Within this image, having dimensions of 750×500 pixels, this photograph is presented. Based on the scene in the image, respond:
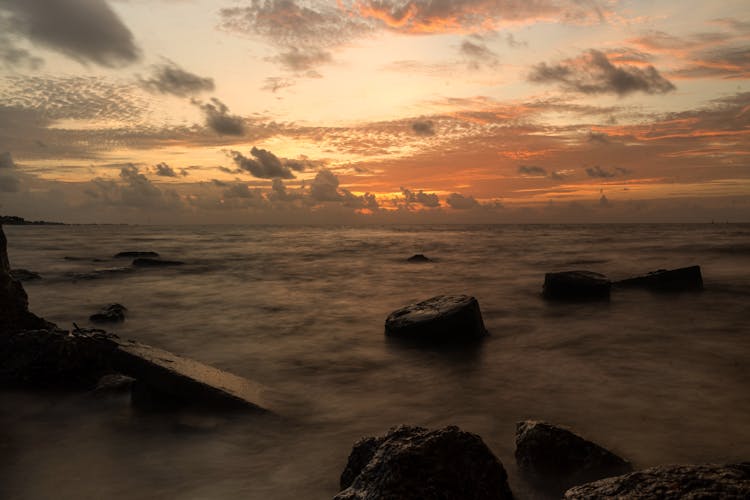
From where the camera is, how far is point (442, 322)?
26.9ft

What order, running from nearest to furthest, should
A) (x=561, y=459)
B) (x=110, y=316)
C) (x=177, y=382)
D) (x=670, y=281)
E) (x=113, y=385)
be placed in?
(x=561, y=459) < (x=177, y=382) < (x=113, y=385) < (x=110, y=316) < (x=670, y=281)

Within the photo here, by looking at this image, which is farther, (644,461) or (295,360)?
(295,360)

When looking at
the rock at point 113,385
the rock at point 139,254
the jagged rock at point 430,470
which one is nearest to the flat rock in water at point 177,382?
the rock at point 113,385

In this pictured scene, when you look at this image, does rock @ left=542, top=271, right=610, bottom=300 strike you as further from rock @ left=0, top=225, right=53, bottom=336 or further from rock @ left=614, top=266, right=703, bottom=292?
rock @ left=0, top=225, right=53, bottom=336

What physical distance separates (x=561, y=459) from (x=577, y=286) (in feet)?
29.5

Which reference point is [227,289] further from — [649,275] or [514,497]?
[514,497]

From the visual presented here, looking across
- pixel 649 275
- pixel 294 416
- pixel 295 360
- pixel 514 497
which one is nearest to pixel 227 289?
pixel 295 360

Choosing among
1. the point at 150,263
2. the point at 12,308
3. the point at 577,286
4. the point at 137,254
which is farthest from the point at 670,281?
the point at 137,254

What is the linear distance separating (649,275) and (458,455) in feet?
40.1

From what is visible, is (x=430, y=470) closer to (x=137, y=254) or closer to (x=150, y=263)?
(x=150, y=263)

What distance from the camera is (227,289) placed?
16.7 meters

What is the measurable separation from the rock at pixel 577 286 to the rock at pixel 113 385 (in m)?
9.99

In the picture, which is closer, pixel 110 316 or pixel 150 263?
pixel 110 316

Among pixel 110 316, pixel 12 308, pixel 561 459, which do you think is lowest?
pixel 110 316
